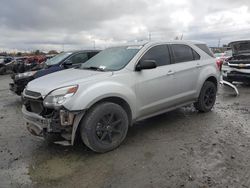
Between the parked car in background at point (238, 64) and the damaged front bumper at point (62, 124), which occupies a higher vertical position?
the parked car in background at point (238, 64)

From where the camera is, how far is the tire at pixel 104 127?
4141mm

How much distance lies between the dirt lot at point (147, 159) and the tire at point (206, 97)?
522 millimetres

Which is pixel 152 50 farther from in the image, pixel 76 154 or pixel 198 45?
pixel 76 154

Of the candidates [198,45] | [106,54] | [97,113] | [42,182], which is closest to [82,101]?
[97,113]

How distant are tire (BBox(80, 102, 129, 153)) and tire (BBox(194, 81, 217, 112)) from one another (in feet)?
8.28

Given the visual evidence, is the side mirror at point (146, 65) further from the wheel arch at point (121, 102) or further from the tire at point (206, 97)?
the tire at point (206, 97)

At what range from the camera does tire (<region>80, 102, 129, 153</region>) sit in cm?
414

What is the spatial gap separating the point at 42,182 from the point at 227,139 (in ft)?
10.6

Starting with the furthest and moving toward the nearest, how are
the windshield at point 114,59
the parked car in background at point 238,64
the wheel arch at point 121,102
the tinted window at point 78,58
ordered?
the parked car in background at point 238,64, the tinted window at point 78,58, the windshield at point 114,59, the wheel arch at point 121,102

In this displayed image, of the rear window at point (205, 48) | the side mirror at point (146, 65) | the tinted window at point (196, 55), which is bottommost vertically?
the side mirror at point (146, 65)

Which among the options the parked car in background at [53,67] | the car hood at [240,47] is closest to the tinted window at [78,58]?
the parked car in background at [53,67]

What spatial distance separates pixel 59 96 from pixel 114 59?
157cm

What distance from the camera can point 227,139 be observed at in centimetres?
488

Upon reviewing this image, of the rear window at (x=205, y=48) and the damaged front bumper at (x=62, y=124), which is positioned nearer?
the damaged front bumper at (x=62, y=124)
